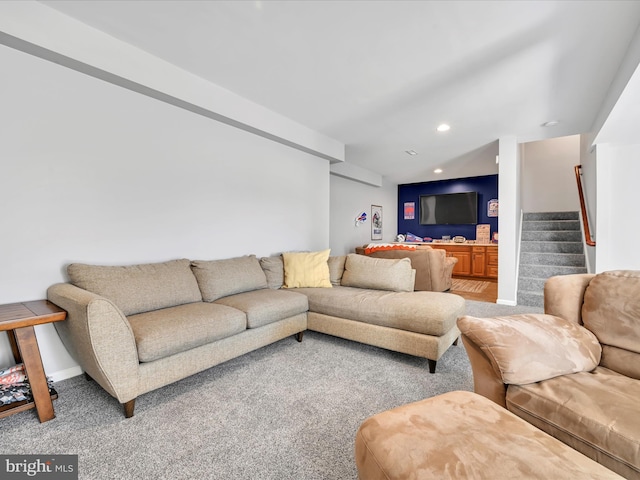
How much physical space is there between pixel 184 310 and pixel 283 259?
56.9 inches

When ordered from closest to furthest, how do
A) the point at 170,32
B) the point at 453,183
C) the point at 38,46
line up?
the point at 38,46
the point at 170,32
the point at 453,183

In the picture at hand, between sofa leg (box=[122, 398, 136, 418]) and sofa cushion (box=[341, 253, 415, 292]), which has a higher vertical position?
sofa cushion (box=[341, 253, 415, 292])

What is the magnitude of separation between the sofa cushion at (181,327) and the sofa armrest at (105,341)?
0.08m

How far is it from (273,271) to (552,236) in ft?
16.6

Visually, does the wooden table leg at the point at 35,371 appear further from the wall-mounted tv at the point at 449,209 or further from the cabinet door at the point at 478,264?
the wall-mounted tv at the point at 449,209

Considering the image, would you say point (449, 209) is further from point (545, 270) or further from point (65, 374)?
point (65, 374)

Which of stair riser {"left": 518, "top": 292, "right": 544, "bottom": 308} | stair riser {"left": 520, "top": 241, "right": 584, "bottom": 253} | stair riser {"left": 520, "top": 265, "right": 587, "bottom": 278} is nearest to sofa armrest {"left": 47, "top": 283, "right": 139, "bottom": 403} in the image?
stair riser {"left": 518, "top": 292, "right": 544, "bottom": 308}

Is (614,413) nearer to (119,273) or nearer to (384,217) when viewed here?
(119,273)

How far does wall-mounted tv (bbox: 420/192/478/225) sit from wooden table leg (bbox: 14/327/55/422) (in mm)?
7661

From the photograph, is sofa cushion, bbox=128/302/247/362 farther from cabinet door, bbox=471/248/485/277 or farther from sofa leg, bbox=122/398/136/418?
cabinet door, bbox=471/248/485/277

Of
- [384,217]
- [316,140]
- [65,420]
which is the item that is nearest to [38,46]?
[65,420]

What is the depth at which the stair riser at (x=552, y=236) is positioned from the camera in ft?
16.5

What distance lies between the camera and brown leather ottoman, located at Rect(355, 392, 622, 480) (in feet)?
2.57

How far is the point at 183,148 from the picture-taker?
285 cm
